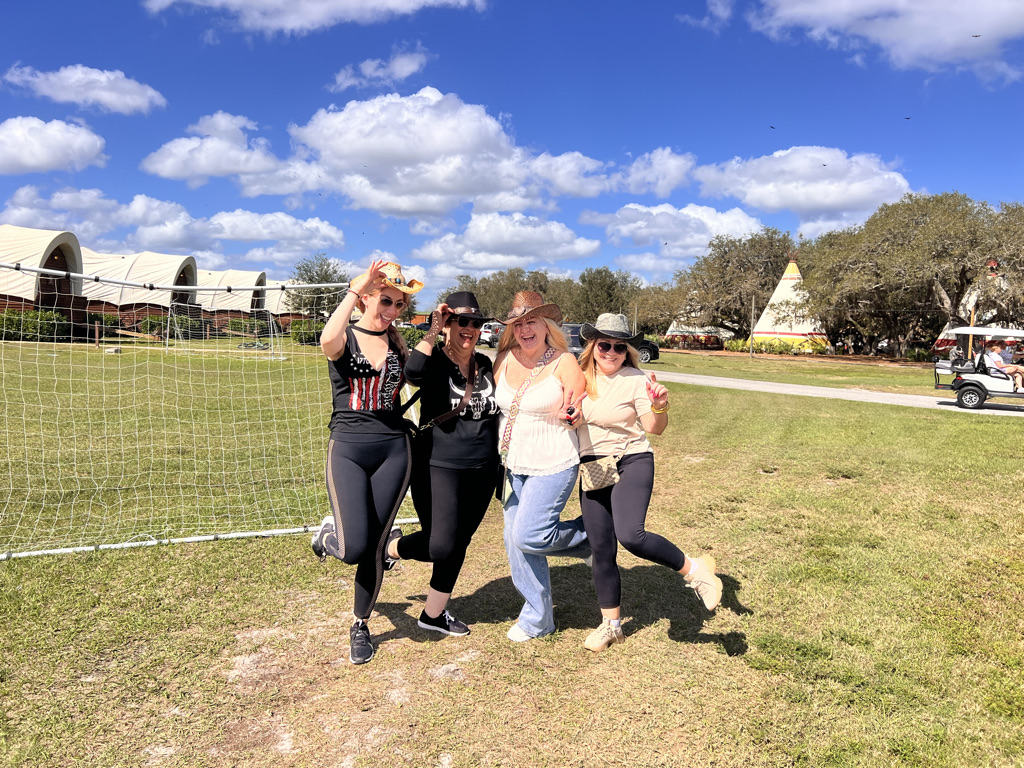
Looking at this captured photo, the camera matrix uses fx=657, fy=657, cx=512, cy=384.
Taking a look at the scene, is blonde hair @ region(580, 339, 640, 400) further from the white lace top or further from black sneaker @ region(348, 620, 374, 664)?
black sneaker @ region(348, 620, 374, 664)

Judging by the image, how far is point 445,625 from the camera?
13.0 feet

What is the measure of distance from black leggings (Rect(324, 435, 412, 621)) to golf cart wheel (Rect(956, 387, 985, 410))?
15.6 m

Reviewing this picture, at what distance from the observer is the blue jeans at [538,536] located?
3.59 meters

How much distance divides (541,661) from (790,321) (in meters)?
45.0

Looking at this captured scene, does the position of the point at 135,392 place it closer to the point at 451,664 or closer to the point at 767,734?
the point at 451,664

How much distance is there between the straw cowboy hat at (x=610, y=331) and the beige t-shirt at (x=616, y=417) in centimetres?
22

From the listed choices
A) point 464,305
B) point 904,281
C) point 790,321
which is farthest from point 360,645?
point 790,321

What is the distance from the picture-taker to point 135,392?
13.7 metres

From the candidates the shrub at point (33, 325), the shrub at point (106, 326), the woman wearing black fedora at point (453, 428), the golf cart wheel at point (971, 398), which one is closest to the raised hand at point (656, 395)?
the woman wearing black fedora at point (453, 428)

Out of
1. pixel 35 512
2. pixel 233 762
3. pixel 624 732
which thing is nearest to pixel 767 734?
pixel 624 732

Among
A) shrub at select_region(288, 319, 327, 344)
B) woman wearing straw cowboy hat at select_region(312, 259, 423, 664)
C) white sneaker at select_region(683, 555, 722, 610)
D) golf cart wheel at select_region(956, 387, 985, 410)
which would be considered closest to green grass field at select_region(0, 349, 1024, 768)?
white sneaker at select_region(683, 555, 722, 610)

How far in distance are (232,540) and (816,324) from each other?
4529 cm

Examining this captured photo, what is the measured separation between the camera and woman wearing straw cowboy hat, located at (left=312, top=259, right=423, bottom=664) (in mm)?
3457

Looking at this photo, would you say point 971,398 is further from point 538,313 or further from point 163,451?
point 163,451
